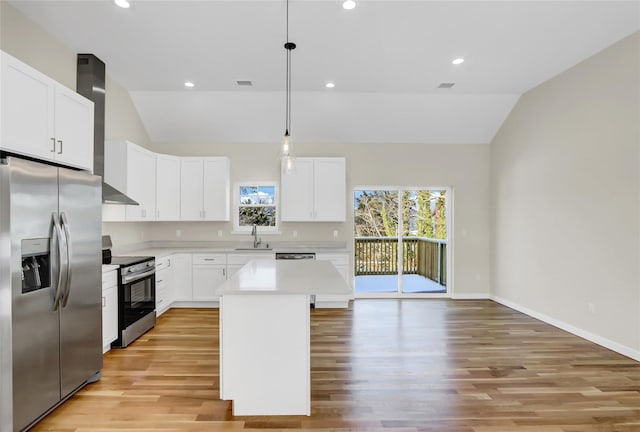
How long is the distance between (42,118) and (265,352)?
7.40 feet

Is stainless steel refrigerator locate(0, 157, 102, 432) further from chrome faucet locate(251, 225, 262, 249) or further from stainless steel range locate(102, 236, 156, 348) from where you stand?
chrome faucet locate(251, 225, 262, 249)

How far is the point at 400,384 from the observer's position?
2.85m

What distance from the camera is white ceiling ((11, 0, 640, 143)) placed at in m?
2.97

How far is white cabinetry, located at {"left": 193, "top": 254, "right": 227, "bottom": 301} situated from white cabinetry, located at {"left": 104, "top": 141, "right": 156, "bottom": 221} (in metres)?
0.98

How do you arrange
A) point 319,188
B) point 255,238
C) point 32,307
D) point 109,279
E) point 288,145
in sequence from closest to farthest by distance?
1. point 32,307
2. point 288,145
3. point 109,279
4. point 319,188
5. point 255,238

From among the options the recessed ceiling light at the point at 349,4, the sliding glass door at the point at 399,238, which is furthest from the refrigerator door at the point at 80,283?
the sliding glass door at the point at 399,238

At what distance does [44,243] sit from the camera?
89.7 inches

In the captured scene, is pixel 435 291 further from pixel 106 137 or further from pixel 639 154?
pixel 106 137

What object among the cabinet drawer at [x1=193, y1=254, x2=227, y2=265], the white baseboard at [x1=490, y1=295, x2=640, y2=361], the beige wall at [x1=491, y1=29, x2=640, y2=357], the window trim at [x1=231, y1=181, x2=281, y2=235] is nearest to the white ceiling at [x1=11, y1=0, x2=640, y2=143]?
the beige wall at [x1=491, y1=29, x2=640, y2=357]

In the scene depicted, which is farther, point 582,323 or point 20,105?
point 582,323

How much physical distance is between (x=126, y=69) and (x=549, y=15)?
4551 millimetres

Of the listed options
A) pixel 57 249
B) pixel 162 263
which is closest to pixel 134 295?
pixel 162 263

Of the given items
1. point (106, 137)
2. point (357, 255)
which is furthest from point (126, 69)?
point (357, 255)

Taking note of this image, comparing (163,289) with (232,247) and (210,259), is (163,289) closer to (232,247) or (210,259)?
(210,259)
